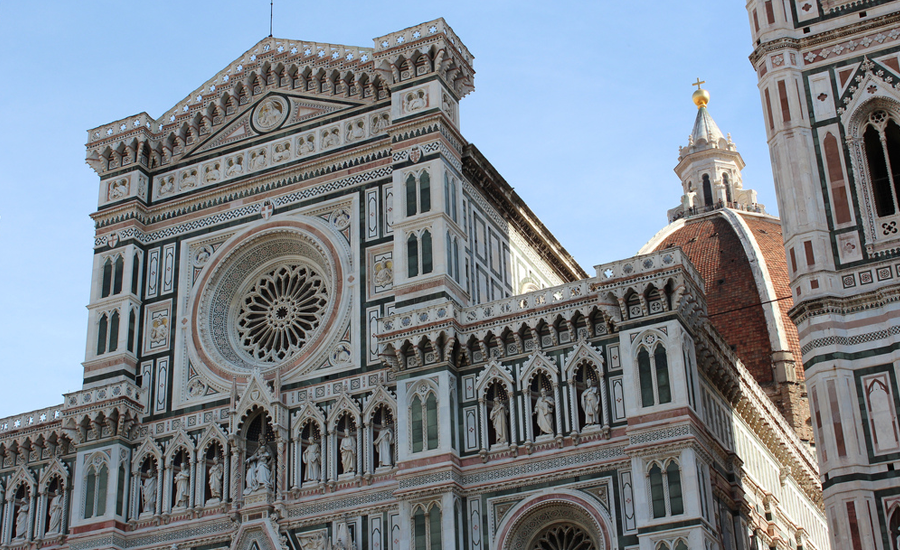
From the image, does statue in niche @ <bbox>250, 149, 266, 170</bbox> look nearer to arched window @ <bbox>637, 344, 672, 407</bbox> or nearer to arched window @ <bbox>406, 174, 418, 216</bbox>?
arched window @ <bbox>406, 174, 418, 216</bbox>

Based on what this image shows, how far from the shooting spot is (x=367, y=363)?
27375 mm

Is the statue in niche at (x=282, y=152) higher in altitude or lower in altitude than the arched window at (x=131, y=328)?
higher

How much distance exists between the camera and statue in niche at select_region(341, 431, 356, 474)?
1041 inches

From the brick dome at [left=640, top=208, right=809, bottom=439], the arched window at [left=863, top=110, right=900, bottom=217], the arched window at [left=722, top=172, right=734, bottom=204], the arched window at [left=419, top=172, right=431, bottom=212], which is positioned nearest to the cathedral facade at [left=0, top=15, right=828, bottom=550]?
A: the arched window at [left=419, top=172, right=431, bottom=212]

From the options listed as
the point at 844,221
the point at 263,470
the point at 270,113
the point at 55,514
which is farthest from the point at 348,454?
the point at 844,221

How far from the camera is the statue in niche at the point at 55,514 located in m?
29.2

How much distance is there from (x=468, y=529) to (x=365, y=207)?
812 cm

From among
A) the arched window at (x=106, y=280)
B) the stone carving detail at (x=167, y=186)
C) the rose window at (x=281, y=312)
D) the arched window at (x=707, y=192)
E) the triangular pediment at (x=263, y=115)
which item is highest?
the arched window at (x=707, y=192)

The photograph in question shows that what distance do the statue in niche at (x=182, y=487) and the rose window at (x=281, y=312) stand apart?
3.09 m

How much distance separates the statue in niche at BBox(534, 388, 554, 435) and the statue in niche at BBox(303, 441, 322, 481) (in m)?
4.90

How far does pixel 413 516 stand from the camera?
24859 millimetres

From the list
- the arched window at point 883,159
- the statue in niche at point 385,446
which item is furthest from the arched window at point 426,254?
the arched window at point 883,159

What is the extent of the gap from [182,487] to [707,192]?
144 feet

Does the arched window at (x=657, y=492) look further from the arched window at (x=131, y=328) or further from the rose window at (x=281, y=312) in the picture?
the arched window at (x=131, y=328)
